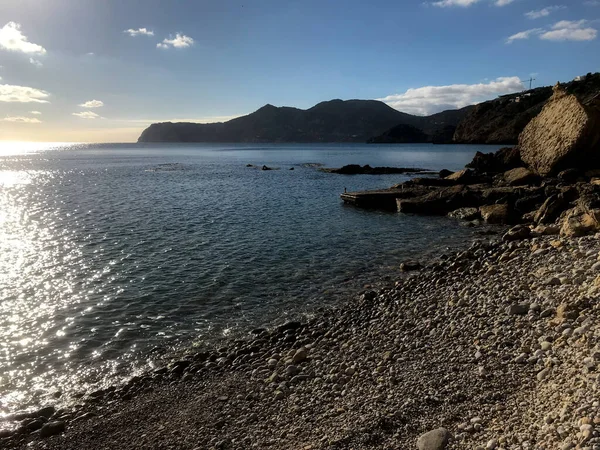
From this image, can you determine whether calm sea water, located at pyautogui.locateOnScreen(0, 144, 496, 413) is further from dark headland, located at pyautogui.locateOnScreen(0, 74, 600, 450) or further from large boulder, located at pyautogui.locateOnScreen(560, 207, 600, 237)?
large boulder, located at pyautogui.locateOnScreen(560, 207, 600, 237)

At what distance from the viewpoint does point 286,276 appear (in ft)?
62.5

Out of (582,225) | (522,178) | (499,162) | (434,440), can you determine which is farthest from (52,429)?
(499,162)

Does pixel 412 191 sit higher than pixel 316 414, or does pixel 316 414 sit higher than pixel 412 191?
pixel 412 191

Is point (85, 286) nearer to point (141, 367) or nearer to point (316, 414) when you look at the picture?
point (141, 367)

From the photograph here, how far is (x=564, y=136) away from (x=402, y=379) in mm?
34125

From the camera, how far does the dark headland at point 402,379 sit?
7016 mm

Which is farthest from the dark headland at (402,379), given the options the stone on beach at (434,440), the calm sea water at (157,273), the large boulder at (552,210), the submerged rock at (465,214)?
the submerged rock at (465,214)

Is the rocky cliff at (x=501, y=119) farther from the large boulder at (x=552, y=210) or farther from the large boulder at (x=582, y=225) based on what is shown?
the large boulder at (x=582, y=225)

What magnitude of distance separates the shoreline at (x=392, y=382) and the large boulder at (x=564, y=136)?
24.1 m

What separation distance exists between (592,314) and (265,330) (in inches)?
351

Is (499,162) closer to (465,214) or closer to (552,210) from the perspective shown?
(465,214)

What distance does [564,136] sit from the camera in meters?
34.9

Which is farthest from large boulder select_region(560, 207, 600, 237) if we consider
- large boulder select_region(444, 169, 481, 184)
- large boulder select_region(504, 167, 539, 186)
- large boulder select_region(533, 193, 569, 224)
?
large boulder select_region(444, 169, 481, 184)

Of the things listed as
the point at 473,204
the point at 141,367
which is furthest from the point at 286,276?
the point at 473,204
